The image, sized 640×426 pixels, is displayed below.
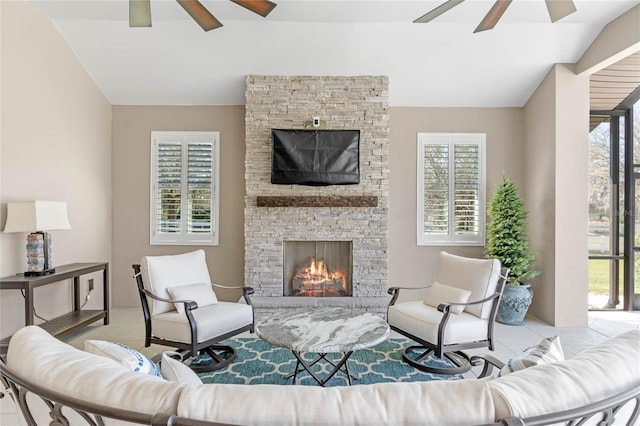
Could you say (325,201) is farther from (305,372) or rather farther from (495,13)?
(495,13)

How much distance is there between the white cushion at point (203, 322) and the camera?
9.34 ft

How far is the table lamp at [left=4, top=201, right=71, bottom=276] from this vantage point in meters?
3.24

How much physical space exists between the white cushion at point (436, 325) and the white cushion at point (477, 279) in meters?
0.09

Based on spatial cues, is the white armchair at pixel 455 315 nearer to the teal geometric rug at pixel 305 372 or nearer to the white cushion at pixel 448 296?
the white cushion at pixel 448 296

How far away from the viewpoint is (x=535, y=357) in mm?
1361

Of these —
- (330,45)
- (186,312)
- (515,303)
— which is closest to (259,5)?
(330,45)

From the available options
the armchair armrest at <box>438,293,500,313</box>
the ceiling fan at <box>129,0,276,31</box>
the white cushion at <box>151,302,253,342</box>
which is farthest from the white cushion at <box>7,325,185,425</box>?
the ceiling fan at <box>129,0,276,31</box>

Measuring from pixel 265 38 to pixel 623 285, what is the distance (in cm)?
603

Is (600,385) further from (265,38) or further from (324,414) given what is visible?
(265,38)

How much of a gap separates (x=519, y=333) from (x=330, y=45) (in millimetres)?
4185

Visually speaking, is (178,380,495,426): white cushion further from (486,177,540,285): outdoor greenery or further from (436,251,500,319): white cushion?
(486,177,540,285): outdoor greenery

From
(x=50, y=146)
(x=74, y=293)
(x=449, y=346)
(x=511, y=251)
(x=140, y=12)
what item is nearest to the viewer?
(x=140, y=12)

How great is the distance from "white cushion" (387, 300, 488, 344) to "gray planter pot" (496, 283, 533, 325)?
1624mm

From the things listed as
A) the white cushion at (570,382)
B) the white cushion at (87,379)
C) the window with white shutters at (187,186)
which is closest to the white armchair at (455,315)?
the white cushion at (570,382)
